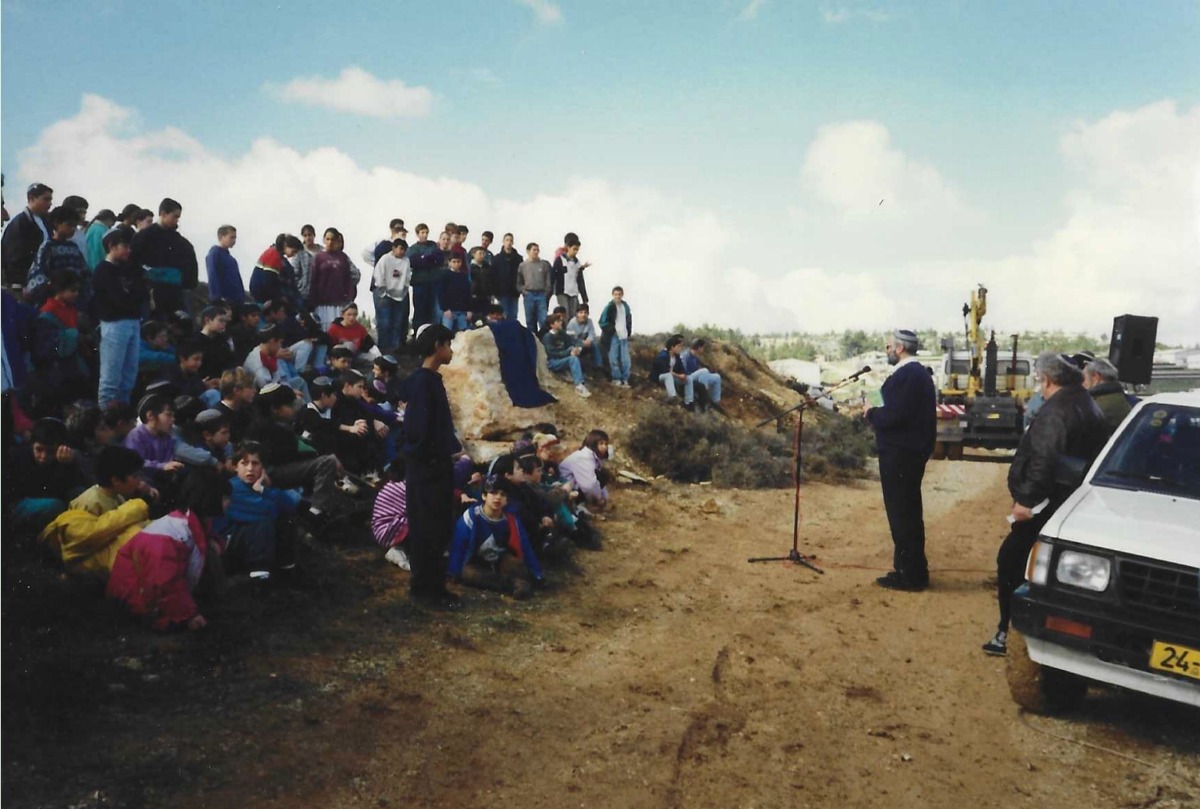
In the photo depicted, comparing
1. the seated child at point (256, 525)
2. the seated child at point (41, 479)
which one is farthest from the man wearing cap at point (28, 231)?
the seated child at point (256, 525)

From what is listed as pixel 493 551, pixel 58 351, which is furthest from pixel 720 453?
pixel 58 351

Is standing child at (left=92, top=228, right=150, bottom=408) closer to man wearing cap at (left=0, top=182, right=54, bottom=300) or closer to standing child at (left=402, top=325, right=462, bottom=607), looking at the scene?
man wearing cap at (left=0, top=182, right=54, bottom=300)

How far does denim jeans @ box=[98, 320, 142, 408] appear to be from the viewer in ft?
26.5

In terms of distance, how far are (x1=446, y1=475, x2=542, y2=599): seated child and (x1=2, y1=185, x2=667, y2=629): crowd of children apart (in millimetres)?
18

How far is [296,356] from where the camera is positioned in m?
10.7

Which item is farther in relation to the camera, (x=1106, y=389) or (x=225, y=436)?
(x=225, y=436)

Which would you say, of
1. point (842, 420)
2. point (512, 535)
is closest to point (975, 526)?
point (512, 535)

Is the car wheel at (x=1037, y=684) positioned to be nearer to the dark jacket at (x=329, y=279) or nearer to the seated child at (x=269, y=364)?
the seated child at (x=269, y=364)

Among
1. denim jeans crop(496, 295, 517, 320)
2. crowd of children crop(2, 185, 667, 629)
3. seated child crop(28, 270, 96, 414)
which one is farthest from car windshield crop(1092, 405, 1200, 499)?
denim jeans crop(496, 295, 517, 320)

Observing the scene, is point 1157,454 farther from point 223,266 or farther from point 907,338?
point 223,266

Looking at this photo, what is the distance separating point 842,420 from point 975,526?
964cm

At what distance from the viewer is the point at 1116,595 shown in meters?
4.36

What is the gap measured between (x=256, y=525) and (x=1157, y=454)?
20.1ft

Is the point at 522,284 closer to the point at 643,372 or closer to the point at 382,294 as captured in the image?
the point at 382,294
